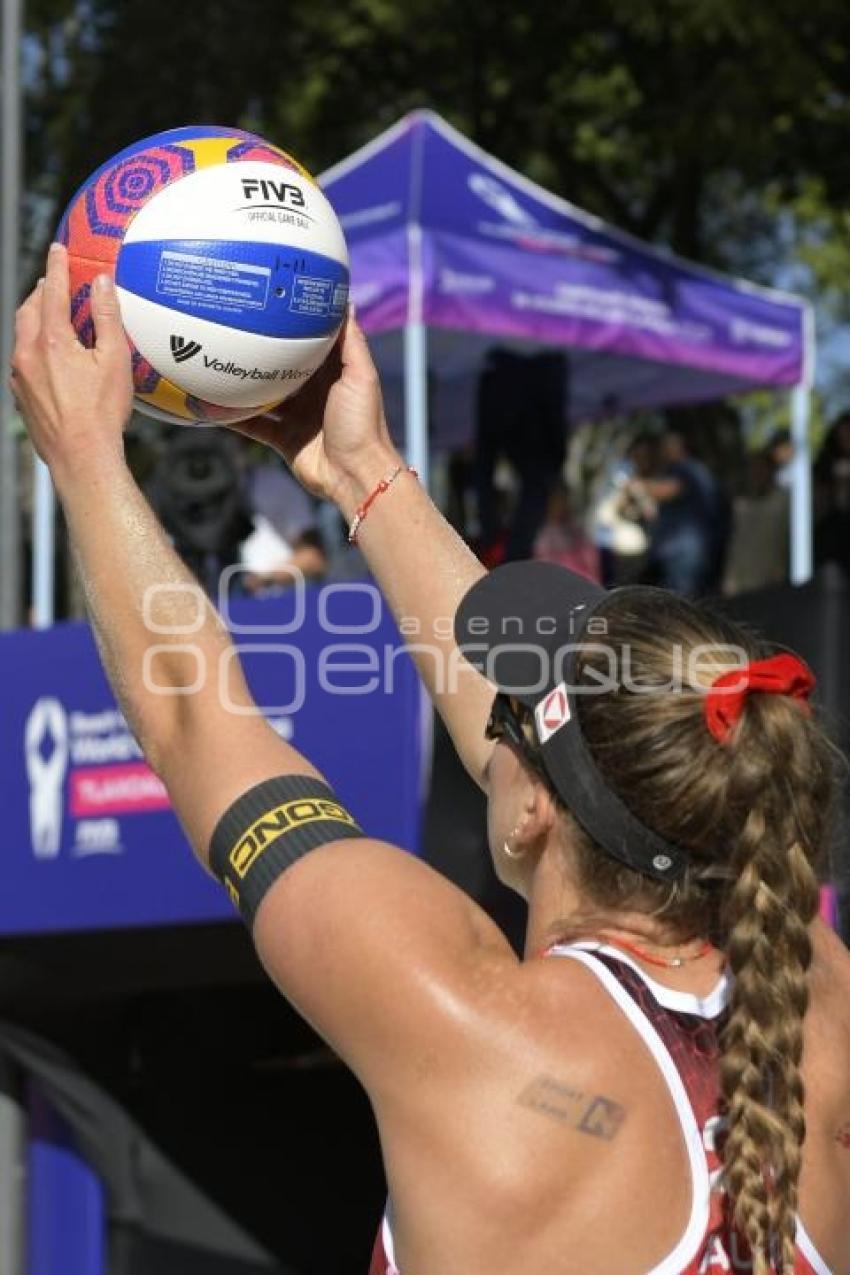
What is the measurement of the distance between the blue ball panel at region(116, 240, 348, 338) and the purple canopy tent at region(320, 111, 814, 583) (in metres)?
5.82

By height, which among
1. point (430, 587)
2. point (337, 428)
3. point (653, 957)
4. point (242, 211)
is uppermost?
point (242, 211)

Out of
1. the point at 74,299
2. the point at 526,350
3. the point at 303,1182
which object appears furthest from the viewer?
the point at 526,350

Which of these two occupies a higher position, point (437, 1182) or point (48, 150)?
point (48, 150)

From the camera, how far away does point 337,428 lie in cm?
282

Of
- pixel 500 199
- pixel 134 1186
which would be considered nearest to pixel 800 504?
pixel 500 199

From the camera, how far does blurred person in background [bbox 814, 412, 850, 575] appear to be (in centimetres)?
955

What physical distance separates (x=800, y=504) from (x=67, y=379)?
887cm

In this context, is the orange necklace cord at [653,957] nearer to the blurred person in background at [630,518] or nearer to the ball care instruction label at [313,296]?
the ball care instruction label at [313,296]

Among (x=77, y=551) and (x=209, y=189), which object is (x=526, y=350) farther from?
(x=77, y=551)

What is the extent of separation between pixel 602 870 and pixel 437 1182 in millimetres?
386

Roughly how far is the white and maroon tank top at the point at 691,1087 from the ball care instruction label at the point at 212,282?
4.08ft

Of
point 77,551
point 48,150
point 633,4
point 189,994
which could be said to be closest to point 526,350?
point 189,994

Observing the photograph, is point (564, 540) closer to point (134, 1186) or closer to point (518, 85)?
point (134, 1186)

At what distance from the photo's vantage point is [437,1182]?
1.91m
